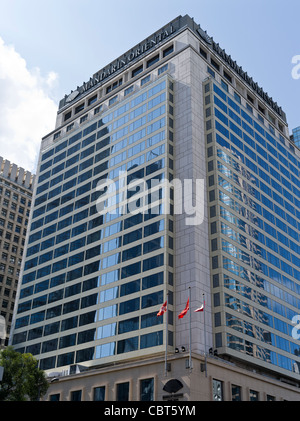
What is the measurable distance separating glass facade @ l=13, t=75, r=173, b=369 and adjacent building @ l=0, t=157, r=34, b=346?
34.1 m

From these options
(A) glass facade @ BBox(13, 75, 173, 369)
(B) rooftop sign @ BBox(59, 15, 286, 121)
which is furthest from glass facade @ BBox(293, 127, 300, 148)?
(A) glass facade @ BBox(13, 75, 173, 369)

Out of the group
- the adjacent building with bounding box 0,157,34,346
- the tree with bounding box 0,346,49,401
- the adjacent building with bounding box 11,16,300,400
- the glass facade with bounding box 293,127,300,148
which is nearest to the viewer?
the tree with bounding box 0,346,49,401

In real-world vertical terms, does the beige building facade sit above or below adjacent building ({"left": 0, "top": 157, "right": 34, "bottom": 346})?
below

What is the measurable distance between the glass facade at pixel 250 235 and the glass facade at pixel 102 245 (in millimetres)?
8045

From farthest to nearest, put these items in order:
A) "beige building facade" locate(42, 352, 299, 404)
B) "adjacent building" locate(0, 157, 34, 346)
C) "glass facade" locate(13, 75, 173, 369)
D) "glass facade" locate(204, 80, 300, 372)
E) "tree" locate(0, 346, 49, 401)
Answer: "adjacent building" locate(0, 157, 34, 346), "glass facade" locate(204, 80, 300, 372), "glass facade" locate(13, 75, 173, 369), "beige building facade" locate(42, 352, 299, 404), "tree" locate(0, 346, 49, 401)

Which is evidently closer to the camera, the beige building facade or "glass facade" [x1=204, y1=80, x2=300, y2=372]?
the beige building facade

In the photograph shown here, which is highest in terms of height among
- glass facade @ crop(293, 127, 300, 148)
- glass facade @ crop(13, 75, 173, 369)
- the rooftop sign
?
glass facade @ crop(293, 127, 300, 148)

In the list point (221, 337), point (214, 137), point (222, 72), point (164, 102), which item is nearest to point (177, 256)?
point (221, 337)

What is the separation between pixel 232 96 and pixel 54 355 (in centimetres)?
5829

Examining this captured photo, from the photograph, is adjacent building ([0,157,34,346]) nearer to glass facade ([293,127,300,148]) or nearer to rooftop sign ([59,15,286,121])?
rooftop sign ([59,15,286,121])

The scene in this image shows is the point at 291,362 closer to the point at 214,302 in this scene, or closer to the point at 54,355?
the point at 214,302

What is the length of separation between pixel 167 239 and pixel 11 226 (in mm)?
78754

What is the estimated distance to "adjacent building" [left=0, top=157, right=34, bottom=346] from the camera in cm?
12315

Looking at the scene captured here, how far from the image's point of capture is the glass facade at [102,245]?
2692 inches
